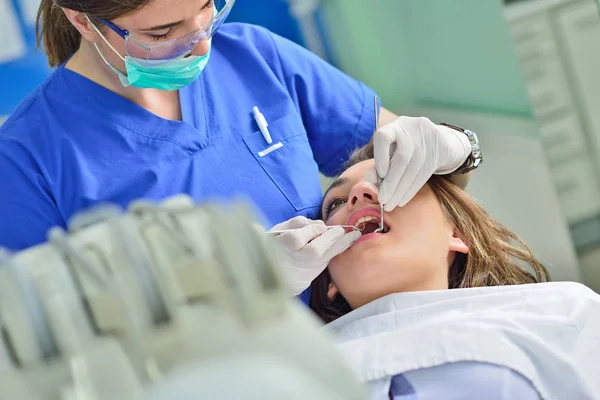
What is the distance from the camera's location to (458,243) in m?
A: 1.71

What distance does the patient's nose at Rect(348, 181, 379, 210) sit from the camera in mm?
1643

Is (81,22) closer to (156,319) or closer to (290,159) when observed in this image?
(290,159)

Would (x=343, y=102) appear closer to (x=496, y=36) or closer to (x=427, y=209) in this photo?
(x=427, y=209)

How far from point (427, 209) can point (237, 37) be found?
641 mm

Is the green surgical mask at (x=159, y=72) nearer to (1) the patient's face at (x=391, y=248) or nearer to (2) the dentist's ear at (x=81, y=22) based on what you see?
(2) the dentist's ear at (x=81, y=22)

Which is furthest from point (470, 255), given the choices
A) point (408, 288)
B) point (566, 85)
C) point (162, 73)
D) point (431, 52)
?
point (431, 52)

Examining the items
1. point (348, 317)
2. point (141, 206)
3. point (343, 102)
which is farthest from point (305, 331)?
point (343, 102)

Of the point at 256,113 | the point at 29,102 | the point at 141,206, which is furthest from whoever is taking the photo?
the point at 256,113

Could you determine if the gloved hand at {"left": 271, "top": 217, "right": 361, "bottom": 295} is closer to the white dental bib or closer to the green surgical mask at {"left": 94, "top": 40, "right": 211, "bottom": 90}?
the white dental bib

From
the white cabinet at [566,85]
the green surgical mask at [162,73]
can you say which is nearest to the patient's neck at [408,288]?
the green surgical mask at [162,73]

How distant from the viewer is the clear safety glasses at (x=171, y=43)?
143cm

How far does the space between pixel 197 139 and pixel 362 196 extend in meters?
0.41

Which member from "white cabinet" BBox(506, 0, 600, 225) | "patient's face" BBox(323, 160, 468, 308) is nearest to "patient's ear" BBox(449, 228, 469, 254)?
"patient's face" BBox(323, 160, 468, 308)

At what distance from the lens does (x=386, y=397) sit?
4.39 ft
